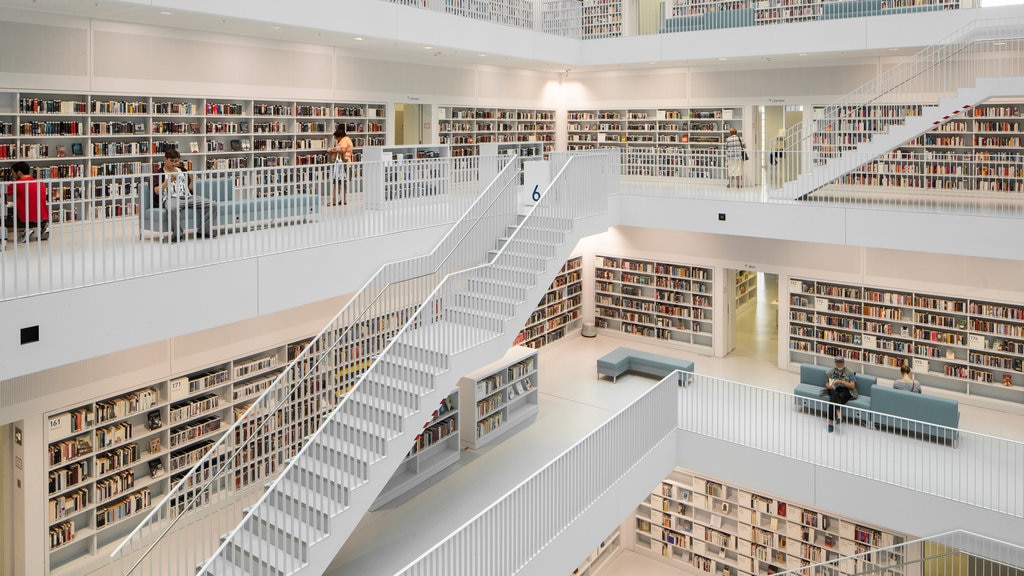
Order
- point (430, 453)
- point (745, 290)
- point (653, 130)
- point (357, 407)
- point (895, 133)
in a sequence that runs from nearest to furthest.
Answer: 1. point (357, 407)
2. point (430, 453)
3. point (895, 133)
4. point (653, 130)
5. point (745, 290)

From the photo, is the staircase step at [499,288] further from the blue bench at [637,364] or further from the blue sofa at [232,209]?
the blue bench at [637,364]

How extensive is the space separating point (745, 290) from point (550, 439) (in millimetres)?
10076

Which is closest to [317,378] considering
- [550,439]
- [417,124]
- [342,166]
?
[342,166]

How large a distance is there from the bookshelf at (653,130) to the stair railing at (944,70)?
251 cm

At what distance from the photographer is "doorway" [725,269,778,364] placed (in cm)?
1612

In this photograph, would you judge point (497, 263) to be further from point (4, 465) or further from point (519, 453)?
point (4, 465)

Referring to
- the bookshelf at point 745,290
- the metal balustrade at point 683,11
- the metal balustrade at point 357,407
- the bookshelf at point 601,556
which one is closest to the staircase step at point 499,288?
the metal balustrade at point 357,407

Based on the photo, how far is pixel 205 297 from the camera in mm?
7617

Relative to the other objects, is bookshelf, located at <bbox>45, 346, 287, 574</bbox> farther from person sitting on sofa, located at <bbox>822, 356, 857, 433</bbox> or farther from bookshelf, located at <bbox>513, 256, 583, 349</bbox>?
person sitting on sofa, located at <bbox>822, 356, 857, 433</bbox>

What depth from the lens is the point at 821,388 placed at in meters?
12.3

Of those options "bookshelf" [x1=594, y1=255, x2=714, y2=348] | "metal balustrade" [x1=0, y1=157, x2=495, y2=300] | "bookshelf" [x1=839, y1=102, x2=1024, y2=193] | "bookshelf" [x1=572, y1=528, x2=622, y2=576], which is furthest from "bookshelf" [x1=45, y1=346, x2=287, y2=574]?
"bookshelf" [x1=839, y1=102, x2=1024, y2=193]

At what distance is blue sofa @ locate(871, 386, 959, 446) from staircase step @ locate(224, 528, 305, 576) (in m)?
7.71

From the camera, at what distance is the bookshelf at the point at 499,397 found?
11844mm

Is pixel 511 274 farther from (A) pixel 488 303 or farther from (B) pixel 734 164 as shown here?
(B) pixel 734 164
